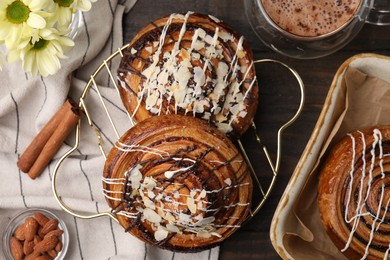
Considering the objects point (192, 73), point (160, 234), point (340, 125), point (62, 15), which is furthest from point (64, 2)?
point (340, 125)

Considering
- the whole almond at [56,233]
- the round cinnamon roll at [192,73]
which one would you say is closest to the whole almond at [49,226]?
the whole almond at [56,233]

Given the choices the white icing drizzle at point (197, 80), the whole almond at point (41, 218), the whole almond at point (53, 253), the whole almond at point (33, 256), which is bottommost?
the whole almond at point (33, 256)

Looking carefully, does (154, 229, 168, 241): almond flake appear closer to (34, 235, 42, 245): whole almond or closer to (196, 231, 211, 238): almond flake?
(196, 231, 211, 238): almond flake

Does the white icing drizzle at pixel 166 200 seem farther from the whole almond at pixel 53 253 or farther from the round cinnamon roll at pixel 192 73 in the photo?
the whole almond at pixel 53 253

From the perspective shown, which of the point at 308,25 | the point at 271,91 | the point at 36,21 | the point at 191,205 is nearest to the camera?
the point at 36,21

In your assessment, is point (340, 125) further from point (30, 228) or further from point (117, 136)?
point (30, 228)

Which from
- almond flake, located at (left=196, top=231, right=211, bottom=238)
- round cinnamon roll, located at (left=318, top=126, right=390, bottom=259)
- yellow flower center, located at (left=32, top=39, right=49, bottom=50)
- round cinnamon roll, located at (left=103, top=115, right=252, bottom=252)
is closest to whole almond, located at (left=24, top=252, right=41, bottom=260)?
round cinnamon roll, located at (left=103, top=115, right=252, bottom=252)

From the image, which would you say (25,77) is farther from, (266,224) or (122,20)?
(266,224)
